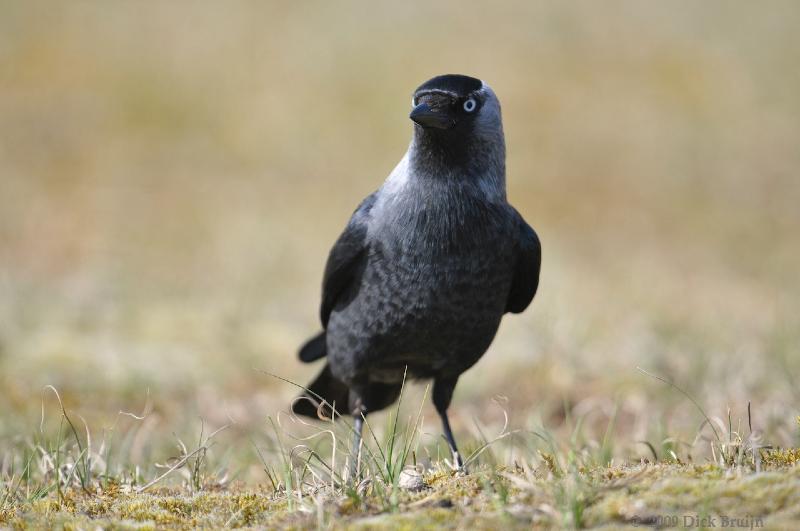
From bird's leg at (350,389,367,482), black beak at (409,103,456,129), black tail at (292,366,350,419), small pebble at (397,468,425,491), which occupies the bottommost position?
black tail at (292,366,350,419)

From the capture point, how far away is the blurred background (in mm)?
6664

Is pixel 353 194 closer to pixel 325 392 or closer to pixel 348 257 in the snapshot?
pixel 325 392

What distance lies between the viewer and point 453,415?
6387 mm

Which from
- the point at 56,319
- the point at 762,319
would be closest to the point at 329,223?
the point at 56,319

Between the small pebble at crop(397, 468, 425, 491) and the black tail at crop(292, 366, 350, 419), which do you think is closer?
the small pebble at crop(397, 468, 425, 491)

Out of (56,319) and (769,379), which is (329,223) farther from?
(769,379)

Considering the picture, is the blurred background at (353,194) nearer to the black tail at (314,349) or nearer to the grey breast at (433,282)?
the black tail at (314,349)

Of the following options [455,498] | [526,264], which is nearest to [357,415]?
[526,264]

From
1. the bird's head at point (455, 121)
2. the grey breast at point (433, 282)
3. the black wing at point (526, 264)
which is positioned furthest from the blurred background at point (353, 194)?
the bird's head at point (455, 121)

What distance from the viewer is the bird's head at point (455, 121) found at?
418cm

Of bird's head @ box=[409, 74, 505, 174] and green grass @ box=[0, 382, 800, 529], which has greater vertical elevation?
bird's head @ box=[409, 74, 505, 174]

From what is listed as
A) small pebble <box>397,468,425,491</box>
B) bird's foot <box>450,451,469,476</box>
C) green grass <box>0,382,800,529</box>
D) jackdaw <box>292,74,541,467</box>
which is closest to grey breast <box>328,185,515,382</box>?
jackdaw <box>292,74,541,467</box>

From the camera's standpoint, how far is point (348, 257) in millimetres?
4488

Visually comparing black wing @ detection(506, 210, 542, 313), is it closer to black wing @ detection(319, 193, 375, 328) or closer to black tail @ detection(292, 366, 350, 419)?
A: black wing @ detection(319, 193, 375, 328)
